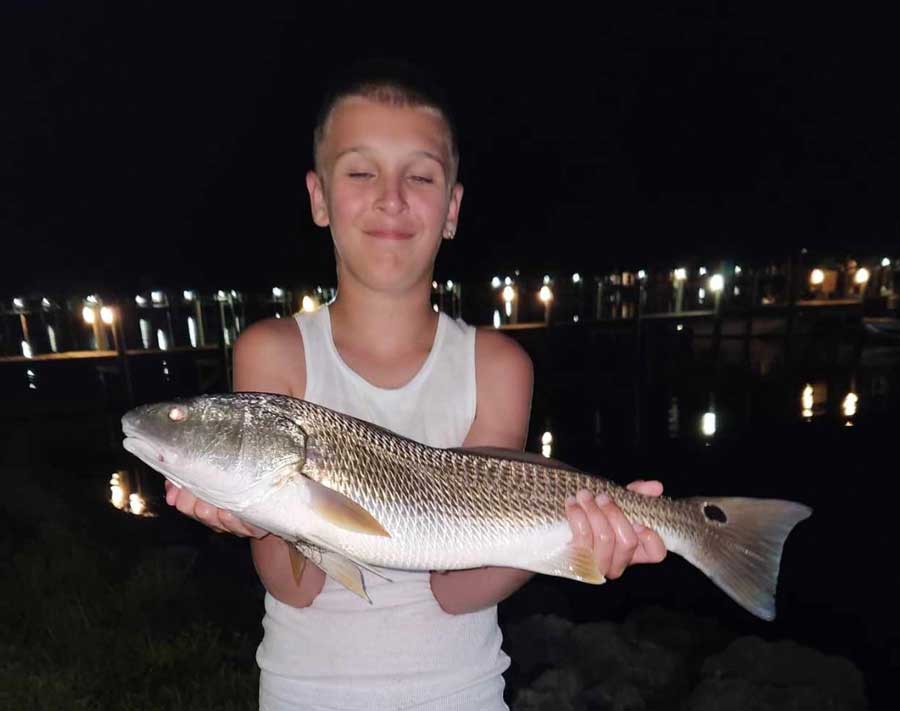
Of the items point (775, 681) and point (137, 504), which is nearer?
point (775, 681)

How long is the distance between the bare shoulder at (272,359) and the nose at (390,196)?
0.60m

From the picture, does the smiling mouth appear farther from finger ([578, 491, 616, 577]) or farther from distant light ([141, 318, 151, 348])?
distant light ([141, 318, 151, 348])

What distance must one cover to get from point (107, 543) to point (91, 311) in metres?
11.0

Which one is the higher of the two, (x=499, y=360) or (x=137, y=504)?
(x=499, y=360)

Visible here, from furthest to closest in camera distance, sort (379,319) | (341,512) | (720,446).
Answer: (720,446) < (379,319) < (341,512)

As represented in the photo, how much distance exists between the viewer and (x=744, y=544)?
2.50m

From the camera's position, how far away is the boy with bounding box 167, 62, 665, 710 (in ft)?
6.66

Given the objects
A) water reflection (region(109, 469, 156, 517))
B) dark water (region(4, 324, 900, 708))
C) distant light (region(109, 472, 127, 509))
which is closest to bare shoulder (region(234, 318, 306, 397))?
dark water (region(4, 324, 900, 708))

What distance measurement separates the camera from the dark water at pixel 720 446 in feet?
24.3

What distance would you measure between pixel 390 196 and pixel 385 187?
0.05 metres

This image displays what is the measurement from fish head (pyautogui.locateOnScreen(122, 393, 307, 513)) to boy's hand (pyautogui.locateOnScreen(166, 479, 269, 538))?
8cm

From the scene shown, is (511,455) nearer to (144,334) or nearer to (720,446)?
(720,446)

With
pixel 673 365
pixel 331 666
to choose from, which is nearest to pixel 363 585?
pixel 331 666

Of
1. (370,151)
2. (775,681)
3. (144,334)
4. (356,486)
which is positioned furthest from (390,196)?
(144,334)
